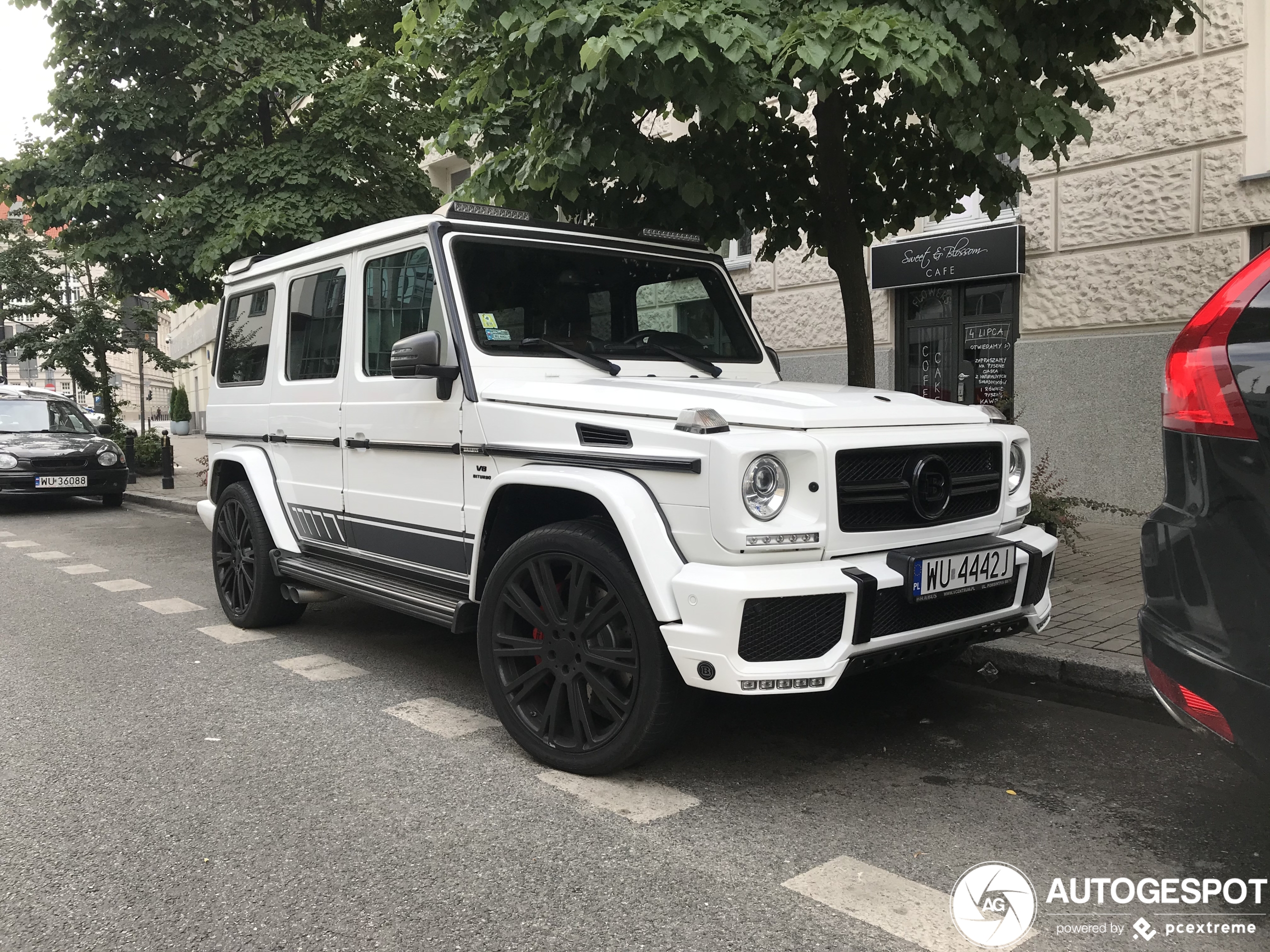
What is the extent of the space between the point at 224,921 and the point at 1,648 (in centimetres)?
414

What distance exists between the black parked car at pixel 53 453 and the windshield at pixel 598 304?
11.7 meters

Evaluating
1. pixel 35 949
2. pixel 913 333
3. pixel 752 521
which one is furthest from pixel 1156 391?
pixel 35 949

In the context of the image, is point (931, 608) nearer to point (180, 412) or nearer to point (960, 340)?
point (960, 340)

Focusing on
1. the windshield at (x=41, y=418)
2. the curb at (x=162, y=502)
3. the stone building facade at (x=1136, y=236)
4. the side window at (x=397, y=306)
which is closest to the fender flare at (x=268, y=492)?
the side window at (x=397, y=306)

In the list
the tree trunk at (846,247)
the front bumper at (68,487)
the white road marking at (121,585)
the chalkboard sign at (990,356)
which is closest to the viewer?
the tree trunk at (846,247)

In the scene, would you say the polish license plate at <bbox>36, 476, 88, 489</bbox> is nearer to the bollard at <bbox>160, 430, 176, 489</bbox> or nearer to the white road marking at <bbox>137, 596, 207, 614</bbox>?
the bollard at <bbox>160, 430, 176, 489</bbox>

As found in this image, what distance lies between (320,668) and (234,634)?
1.15m

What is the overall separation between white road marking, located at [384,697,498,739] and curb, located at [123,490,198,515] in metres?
10.1

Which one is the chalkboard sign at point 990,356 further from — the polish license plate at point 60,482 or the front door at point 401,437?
the polish license plate at point 60,482

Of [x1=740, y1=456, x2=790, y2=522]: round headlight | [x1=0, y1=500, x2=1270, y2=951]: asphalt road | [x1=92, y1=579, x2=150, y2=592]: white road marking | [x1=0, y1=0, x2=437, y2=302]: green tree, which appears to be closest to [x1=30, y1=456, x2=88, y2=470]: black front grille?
[x1=0, y1=0, x2=437, y2=302]: green tree

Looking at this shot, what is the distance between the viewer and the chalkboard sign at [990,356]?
35.5ft

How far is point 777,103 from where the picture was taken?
6422 mm

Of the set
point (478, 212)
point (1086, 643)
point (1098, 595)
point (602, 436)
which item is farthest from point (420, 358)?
point (1098, 595)

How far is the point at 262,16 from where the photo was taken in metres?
11.9
